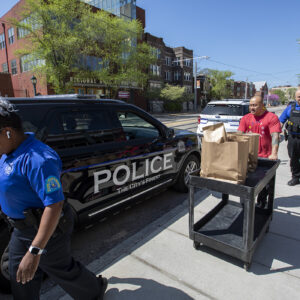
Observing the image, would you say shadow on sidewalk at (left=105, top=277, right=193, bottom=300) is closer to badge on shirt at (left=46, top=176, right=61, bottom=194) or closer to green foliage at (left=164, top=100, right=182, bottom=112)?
badge on shirt at (left=46, top=176, right=61, bottom=194)

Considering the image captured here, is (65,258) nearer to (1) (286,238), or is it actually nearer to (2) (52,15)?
(1) (286,238)

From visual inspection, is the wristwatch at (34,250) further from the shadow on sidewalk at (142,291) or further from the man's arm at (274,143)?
the man's arm at (274,143)

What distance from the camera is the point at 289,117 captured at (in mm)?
4703

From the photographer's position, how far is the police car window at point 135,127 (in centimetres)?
347

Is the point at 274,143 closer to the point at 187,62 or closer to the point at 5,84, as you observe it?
the point at 5,84

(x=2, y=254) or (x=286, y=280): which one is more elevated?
(x=2, y=254)

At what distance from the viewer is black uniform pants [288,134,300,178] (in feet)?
15.3

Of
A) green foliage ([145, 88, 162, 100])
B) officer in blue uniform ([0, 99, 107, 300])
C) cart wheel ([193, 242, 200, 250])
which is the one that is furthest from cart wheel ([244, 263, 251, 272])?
green foliage ([145, 88, 162, 100])

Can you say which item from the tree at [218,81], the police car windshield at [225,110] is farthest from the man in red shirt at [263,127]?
the tree at [218,81]

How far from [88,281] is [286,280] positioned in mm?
1920

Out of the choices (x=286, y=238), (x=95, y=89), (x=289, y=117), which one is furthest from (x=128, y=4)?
(x=286, y=238)

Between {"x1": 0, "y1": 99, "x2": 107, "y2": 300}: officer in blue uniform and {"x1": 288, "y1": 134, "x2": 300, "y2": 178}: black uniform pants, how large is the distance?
4.66 meters

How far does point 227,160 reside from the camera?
225cm

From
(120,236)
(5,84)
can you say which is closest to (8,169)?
(120,236)
